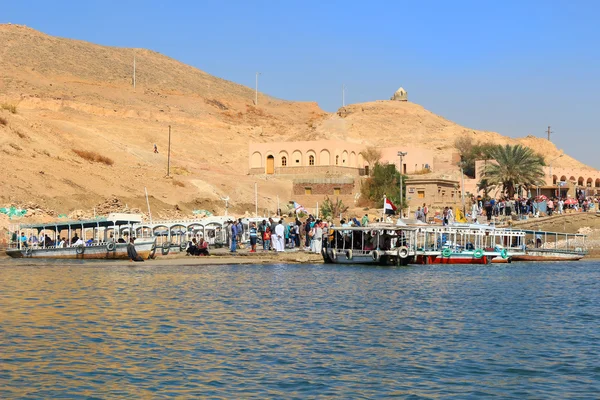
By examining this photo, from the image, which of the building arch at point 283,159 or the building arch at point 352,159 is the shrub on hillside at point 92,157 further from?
the building arch at point 352,159

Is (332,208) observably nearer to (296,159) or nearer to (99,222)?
(296,159)

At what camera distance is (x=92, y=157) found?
67438 mm

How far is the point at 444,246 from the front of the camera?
121 feet

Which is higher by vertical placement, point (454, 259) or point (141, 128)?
point (141, 128)

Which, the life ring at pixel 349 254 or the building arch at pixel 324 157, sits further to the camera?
the building arch at pixel 324 157

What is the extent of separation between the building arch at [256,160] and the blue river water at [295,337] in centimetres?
4579

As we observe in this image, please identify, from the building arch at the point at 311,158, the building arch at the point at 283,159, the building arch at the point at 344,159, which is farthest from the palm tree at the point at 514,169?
the building arch at the point at 283,159

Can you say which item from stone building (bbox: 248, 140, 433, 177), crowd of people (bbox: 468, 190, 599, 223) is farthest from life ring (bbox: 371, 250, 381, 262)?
stone building (bbox: 248, 140, 433, 177)

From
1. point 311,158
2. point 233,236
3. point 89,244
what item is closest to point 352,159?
point 311,158

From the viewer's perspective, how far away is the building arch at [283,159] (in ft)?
238

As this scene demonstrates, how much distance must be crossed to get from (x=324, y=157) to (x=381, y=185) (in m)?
9.03

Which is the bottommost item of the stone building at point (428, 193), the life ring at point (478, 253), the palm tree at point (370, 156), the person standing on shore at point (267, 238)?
the life ring at point (478, 253)

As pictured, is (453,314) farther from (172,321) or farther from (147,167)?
(147,167)

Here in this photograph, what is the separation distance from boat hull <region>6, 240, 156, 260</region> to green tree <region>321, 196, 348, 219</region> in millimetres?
23736
